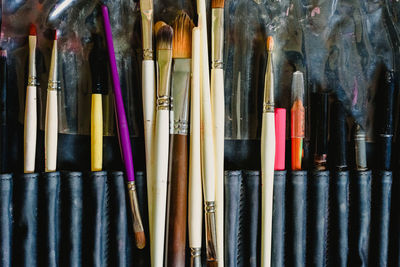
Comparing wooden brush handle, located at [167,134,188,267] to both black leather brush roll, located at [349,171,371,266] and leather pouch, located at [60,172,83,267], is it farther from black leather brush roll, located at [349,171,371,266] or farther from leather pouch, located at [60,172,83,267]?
black leather brush roll, located at [349,171,371,266]

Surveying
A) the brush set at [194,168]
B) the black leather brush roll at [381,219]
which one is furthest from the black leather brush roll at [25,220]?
the black leather brush roll at [381,219]

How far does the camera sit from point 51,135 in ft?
2.11

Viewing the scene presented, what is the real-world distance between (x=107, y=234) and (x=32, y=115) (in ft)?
0.75

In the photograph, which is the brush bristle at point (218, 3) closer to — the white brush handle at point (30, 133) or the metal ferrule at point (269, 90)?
the metal ferrule at point (269, 90)

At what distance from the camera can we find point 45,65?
2.23 ft

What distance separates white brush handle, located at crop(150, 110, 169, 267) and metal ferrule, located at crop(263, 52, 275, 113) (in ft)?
0.55

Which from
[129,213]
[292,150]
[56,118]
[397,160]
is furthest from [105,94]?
[397,160]

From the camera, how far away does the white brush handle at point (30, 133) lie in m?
0.64

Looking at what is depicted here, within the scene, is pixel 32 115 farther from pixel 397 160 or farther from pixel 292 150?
pixel 397 160

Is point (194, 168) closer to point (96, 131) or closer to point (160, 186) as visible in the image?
point (160, 186)

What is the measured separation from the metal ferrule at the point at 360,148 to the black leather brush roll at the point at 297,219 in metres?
0.10

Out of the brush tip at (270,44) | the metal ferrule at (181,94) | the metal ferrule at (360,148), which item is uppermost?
the brush tip at (270,44)

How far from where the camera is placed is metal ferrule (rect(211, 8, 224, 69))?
0.68 m

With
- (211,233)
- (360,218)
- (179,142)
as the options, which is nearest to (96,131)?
(179,142)
